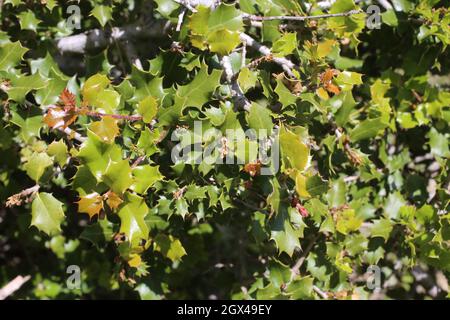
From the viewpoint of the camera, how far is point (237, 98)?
194 cm

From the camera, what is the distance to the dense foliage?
1834 mm

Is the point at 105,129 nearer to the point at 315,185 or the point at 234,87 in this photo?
the point at 234,87

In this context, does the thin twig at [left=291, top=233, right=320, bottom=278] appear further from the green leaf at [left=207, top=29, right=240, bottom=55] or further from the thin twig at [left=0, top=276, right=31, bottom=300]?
the thin twig at [left=0, top=276, right=31, bottom=300]

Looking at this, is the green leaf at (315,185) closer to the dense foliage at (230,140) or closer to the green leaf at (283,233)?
the dense foliage at (230,140)

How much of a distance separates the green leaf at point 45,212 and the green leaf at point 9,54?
1.57ft

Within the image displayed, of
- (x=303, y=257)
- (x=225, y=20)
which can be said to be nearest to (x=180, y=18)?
(x=225, y=20)

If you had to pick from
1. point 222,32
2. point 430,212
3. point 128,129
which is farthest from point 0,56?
point 430,212

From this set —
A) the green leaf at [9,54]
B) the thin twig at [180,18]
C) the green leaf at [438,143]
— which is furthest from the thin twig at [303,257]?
the green leaf at [9,54]

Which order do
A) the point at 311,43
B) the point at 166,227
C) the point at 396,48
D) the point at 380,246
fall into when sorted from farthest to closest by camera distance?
1. the point at 396,48
2. the point at 380,246
3. the point at 166,227
4. the point at 311,43

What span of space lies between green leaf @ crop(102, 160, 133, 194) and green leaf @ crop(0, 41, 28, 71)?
0.69 meters

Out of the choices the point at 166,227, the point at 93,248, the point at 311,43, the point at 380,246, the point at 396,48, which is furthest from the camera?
the point at 93,248

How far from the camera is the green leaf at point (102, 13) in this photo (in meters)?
2.20

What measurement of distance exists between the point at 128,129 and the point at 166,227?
49 cm

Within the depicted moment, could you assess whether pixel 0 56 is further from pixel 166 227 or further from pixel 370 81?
pixel 370 81
